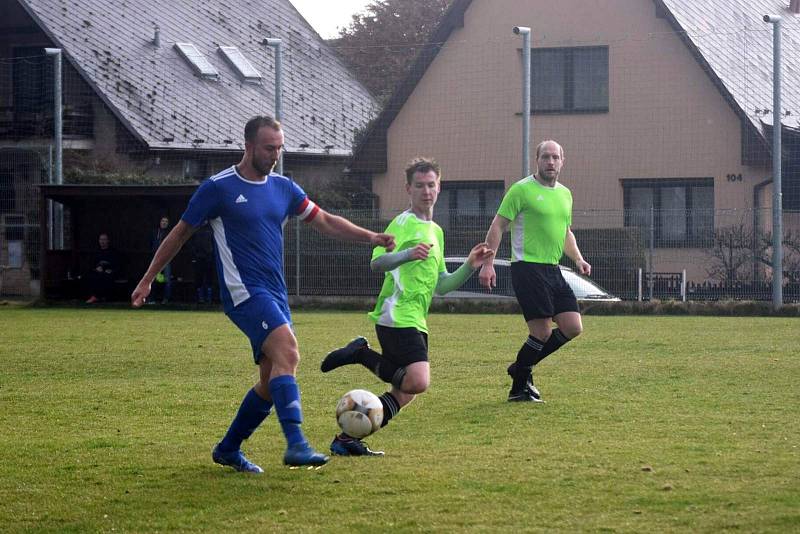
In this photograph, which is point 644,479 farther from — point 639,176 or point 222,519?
point 639,176

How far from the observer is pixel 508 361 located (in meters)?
13.7

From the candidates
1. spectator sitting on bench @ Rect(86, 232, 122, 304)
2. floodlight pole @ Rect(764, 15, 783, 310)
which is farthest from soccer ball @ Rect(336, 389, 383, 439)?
spectator sitting on bench @ Rect(86, 232, 122, 304)

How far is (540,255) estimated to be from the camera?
10.4 meters

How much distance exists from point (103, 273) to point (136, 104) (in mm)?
6414

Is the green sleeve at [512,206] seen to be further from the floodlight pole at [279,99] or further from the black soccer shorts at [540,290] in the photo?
Result: the floodlight pole at [279,99]

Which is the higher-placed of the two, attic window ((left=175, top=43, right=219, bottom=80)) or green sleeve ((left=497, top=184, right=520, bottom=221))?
attic window ((left=175, top=43, right=219, bottom=80))

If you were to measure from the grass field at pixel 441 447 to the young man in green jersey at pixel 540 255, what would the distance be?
0.52 meters

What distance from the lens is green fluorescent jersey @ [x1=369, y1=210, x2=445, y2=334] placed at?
26.3 ft

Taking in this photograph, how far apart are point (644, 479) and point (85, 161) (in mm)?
25308

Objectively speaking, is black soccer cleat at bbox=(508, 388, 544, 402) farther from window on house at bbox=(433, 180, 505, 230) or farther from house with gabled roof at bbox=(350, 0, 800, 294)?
window on house at bbox=(433, 180, 505, 230)

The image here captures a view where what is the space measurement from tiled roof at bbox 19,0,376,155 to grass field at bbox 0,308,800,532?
1591cm

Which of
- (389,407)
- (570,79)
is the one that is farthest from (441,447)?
(570,79)

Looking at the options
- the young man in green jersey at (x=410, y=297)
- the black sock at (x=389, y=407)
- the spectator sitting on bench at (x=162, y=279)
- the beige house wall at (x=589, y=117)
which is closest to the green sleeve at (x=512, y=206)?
the young man in green jersey at (x=410, y=297)

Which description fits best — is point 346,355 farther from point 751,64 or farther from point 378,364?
point 751,64
